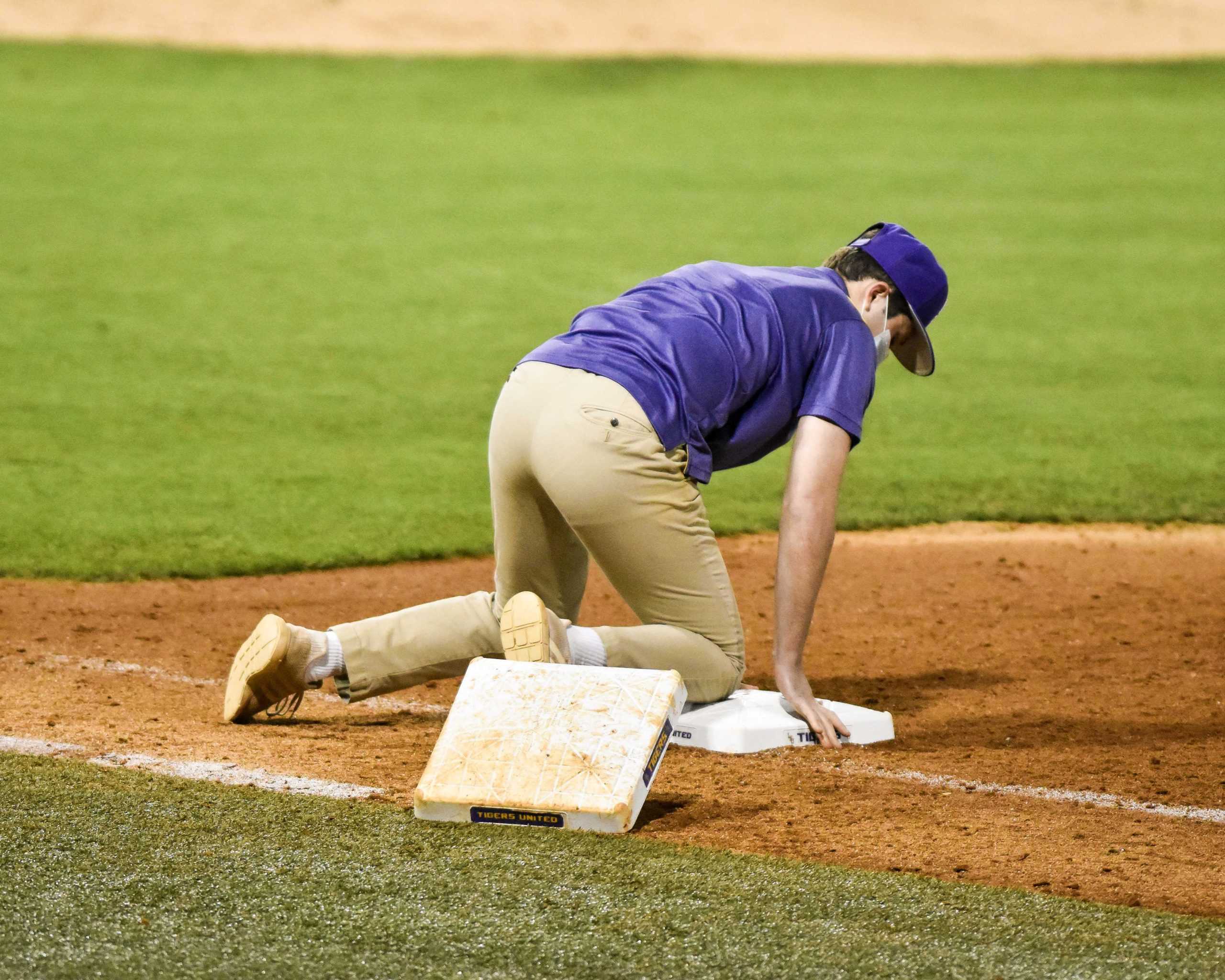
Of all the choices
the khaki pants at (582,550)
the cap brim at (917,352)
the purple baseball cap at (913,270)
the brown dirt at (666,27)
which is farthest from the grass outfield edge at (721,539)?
the brown dirt at (666,27)

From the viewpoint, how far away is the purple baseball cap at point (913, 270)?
12.9ft

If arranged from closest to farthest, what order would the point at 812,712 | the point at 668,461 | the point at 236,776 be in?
the point at 236,776 → the point at 668,461 → the point at 812,712

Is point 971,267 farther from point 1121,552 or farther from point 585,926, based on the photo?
point 585,926

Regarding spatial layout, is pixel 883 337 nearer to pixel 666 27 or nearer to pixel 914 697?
pixel 914 697

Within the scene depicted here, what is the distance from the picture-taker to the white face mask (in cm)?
399

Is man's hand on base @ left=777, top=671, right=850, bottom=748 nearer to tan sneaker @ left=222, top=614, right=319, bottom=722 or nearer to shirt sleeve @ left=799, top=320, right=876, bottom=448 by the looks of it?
shirt sleeve @ left=799, top=320, right=876, bottom=448

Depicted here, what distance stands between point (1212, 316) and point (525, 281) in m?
5.69

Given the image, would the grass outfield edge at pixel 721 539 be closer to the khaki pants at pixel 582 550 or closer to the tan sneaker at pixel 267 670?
the tan sneaker at pixel 267 670

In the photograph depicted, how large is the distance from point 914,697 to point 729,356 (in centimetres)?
153

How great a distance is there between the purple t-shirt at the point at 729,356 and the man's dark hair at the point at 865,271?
14 centimetres

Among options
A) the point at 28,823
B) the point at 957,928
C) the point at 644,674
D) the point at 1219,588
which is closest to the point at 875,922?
the point at 957,928

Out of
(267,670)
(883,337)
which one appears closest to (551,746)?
(267,670)

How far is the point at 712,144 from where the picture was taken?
18.2 m

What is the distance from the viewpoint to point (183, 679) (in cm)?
475
